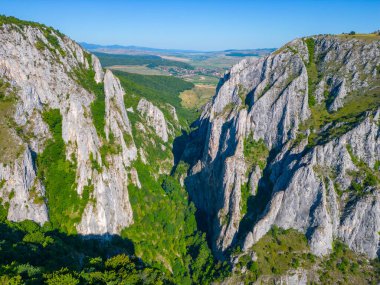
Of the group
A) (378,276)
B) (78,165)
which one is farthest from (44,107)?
(378,276)

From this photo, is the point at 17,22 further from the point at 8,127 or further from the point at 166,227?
the point at 166,227

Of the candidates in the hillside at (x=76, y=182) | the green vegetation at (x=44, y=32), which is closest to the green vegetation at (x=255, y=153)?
the hillside at (x=76, y=182)

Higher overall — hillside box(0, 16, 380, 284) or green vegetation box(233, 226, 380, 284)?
hillside box(0, 16, 380, 284)

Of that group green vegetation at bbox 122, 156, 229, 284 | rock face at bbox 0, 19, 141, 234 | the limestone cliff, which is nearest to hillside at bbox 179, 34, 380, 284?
green vegetation at bbox 122, 156, 229, 284

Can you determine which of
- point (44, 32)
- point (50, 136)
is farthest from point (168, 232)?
point (44, 32)

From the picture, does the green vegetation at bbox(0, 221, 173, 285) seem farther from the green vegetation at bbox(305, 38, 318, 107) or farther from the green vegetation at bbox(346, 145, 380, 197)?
the green vegetation at bbox(305, 38, 318, 107)

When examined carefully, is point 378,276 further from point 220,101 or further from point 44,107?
point 44,107
